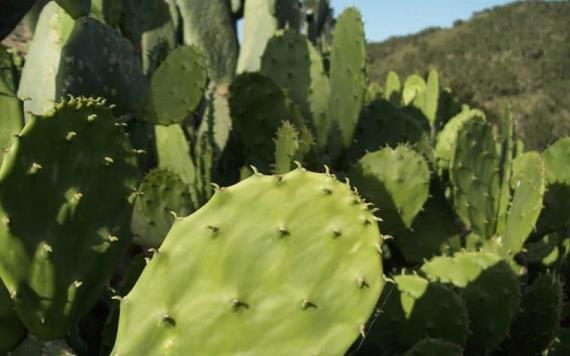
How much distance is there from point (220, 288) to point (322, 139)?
195cm

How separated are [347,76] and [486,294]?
1.08m

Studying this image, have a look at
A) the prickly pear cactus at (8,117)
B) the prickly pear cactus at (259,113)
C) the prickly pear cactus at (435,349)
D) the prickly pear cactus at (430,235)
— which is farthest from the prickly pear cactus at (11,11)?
the prickly pear cactus at (430,235)

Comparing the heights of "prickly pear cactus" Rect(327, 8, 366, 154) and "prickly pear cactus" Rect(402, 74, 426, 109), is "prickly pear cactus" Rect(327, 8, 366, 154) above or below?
above

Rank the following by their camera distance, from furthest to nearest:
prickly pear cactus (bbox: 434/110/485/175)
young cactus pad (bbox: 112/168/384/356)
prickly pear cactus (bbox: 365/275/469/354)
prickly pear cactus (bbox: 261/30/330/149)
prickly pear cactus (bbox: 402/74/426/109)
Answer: prickly pear cactus (bbox: 402/74/426/109), prickly pear cactus (bbox: 434/110/485/175), prickly pear cactus (bbox: 261/30/330/149), prickly pear cactus (bbox: 365/275/469/354), young cactus pad (bbox: 112/168/384/356)

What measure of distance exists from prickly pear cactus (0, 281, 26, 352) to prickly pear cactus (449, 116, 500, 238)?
6.47 feet

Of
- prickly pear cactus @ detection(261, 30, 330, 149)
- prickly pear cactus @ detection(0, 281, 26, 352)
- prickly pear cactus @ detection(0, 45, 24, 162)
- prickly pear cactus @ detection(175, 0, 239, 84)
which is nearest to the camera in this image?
prickly pear cactus @ detection(0, 281, 26, 352)

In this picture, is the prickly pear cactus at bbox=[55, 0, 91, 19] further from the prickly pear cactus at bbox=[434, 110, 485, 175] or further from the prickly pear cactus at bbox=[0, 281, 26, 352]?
the prickly pear cactus at bbox=[434, 110, 485, 175]

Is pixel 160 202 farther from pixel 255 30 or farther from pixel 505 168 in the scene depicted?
pixel 255 30

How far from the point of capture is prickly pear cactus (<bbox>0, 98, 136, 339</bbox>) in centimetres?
130

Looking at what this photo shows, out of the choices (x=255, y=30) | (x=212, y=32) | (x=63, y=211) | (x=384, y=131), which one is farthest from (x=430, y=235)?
(x=212, y=32)

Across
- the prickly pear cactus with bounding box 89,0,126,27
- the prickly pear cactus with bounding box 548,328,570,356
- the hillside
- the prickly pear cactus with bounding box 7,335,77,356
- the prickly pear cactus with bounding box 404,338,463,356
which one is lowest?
the hillside

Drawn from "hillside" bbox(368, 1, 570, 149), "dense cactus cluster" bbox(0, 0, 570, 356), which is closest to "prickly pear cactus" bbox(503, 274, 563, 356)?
"dense cactus cluster" bbox(0, 0, 570, 356)

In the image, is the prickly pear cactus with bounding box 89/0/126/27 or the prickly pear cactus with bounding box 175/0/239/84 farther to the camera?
the prickly pear cactus with bounding box 175/0/239/84

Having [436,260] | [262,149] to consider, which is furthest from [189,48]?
[436,260]
